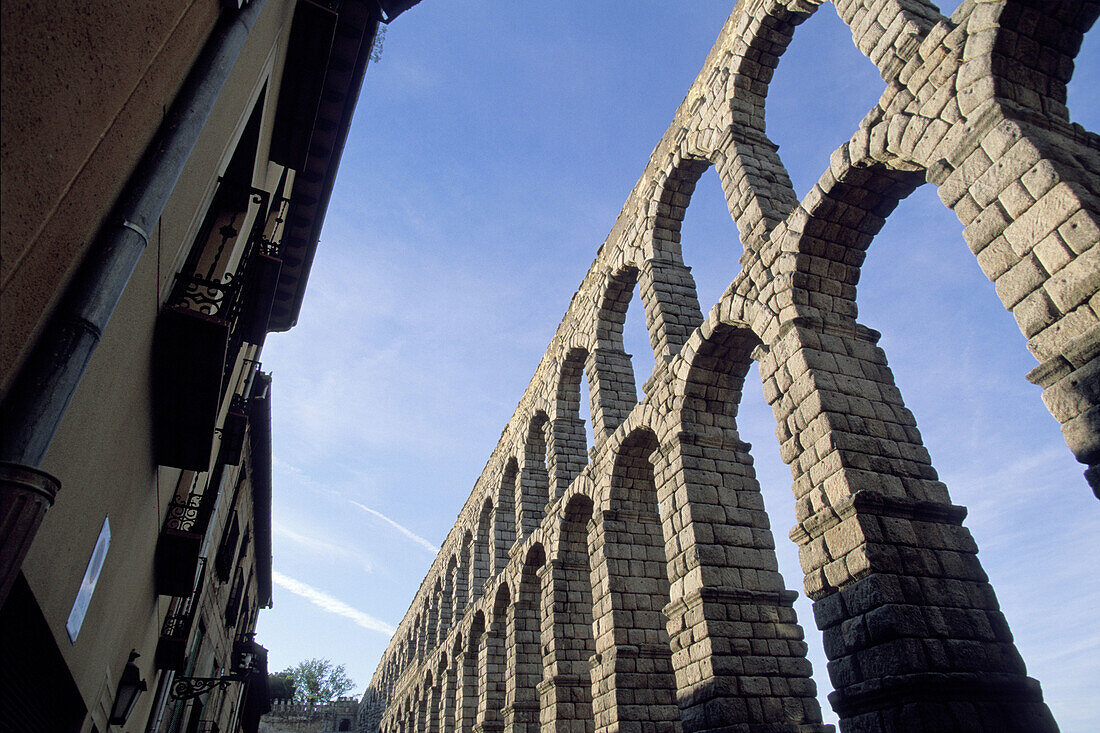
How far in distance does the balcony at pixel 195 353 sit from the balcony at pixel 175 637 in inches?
120

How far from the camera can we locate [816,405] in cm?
614

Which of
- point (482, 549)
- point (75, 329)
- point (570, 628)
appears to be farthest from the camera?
point (482, 549)

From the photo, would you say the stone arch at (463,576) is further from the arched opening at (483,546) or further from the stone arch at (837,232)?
the stone arch at (837,232)

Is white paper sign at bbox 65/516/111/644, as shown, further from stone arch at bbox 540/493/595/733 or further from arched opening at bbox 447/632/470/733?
arched opening at bbox 447/632/470/733

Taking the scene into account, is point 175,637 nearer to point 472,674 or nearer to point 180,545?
point 180,545

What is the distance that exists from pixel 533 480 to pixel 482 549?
5.39 m

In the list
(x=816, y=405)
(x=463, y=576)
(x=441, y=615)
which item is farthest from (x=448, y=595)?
(x=816, y=405)

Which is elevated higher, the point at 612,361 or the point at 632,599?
the point at 612,361

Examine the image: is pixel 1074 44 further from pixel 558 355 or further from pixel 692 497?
pixel 558 355

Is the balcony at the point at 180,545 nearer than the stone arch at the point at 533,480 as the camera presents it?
Yes

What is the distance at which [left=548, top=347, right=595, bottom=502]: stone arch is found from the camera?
12.9 m

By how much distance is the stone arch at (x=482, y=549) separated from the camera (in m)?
19.1

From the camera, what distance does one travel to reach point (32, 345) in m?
2.75

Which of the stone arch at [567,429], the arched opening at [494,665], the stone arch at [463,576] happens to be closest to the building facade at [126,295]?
A: the stone arch at [567,429]
